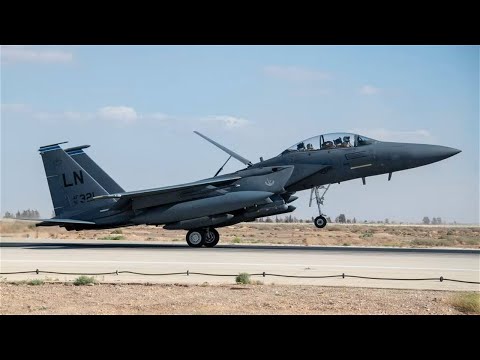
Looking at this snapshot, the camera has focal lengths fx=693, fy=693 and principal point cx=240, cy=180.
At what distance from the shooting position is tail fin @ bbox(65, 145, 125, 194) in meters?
27.4

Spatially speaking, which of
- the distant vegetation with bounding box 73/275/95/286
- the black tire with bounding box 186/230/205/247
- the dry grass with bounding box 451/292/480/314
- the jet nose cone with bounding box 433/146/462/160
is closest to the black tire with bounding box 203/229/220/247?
the black tire with bounding box 186/230/205/247

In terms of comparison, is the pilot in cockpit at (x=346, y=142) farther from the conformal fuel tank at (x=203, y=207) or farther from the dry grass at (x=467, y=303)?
the dry grass at (x=467, y=303)

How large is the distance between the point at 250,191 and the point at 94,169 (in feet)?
23.2

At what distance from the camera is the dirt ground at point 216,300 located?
34.9 feet

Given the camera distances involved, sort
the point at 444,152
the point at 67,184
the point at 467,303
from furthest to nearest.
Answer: the point at 67,184, the point at 444,152, the point at 467,303

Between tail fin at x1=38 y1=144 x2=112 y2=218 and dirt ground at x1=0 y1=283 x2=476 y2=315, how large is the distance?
12601mm

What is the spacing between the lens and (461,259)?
2017 cm

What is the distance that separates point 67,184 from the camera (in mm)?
26250

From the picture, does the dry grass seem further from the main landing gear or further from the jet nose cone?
the main landing gear

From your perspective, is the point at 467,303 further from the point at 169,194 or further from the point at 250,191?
the point at 169,194

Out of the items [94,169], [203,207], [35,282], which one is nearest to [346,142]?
[203,207]

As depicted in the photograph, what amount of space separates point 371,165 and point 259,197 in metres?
3.99
